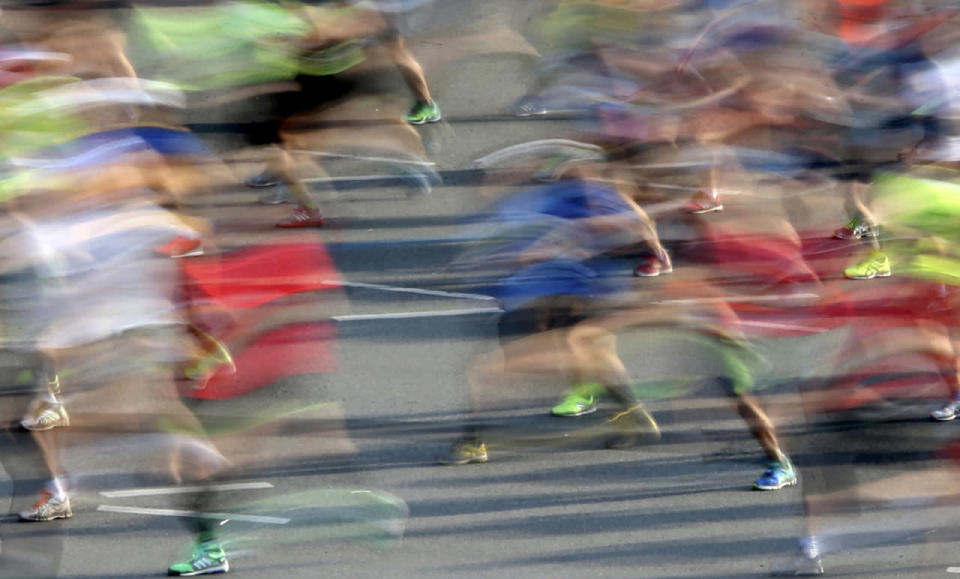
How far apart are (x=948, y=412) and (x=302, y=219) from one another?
15.2ft

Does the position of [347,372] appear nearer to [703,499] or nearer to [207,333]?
[207,333]

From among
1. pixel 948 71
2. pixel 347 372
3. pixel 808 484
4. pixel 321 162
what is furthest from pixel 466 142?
pixel 808 484

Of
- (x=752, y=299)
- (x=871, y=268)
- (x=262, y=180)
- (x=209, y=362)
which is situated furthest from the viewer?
(x=262, y=180)

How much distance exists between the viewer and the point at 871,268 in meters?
9.29

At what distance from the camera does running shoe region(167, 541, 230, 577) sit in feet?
22.7

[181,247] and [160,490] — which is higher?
[181,247]

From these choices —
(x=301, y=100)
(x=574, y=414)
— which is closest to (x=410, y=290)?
(x=301, y=100)

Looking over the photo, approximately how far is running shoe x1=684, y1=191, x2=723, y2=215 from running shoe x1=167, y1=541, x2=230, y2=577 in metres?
3.24

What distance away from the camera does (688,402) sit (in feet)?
27.1

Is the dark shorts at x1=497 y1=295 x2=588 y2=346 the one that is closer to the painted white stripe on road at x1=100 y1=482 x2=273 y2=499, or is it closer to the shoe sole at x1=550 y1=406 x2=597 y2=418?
the shoe sole at x1=550 y1=406 x2=597 y2=418

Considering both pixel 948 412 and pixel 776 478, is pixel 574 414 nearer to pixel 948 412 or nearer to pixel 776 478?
pixel 776 478

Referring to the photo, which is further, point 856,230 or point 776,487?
point 856,230

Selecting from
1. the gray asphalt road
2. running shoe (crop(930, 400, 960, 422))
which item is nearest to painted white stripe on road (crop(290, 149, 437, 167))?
the gray asphalt road

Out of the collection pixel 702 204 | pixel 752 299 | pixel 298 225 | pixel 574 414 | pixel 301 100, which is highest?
pixel 301 100
